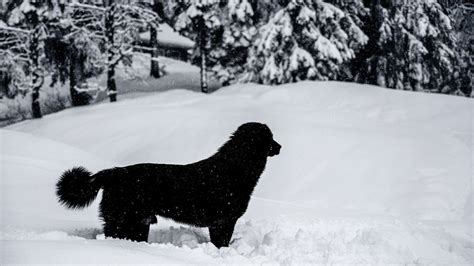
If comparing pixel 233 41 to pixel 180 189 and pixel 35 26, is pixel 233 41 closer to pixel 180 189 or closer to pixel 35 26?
pixel 35 26

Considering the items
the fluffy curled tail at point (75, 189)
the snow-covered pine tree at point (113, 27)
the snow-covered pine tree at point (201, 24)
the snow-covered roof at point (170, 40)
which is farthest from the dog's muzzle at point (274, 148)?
the snow-covered roof at point (170, 40)

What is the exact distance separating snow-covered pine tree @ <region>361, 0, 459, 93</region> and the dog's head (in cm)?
1631

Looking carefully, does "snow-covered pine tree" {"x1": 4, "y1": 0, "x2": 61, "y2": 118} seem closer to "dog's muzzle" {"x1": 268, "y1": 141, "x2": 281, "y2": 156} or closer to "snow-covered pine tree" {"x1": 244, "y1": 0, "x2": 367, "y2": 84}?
"snow-covered pine tree" {"x1": 244, "y1": 0, "x2": 367, "y2": 84}

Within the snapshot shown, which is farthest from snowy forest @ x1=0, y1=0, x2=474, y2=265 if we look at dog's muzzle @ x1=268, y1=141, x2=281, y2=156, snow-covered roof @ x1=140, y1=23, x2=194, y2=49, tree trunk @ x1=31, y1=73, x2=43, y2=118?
snow-covered roof @ x1=140, y1=23, x2=194, y2=49

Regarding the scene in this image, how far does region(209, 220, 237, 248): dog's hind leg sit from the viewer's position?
5.29 m

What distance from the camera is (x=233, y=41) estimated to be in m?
22.1

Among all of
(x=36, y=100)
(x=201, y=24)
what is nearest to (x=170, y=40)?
(x=201, y=24)

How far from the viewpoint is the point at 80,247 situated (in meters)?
3.47

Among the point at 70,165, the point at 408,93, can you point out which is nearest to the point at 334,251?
the point at 70,165

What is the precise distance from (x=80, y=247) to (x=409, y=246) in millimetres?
3281

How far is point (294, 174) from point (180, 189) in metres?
5.87

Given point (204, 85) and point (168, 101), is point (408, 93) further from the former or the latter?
point (204, 85)

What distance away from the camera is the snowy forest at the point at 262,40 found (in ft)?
62.1

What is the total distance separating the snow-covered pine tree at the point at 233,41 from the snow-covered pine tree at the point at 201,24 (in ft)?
1.28
